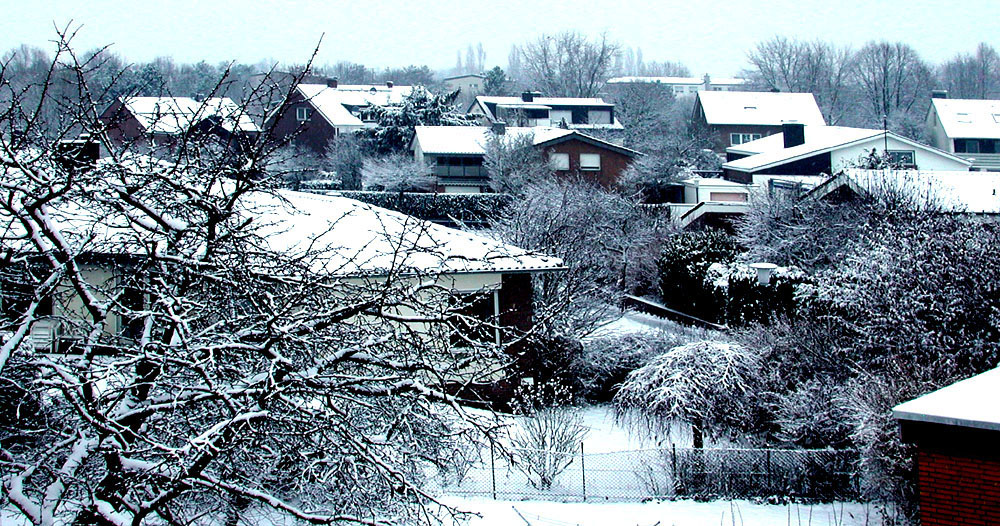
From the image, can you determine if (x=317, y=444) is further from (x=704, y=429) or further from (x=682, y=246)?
(x=682, y=246)

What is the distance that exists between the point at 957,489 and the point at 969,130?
4984cm

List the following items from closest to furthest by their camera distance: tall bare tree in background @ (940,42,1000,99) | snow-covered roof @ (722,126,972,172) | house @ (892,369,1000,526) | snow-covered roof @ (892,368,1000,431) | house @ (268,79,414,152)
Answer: snow-covered roof @ (892,368,1000,431) < house @ (892,369,1000,526) < snow-covered roof @ (722,126,972,172) < house @ (268,79,414,152) < tall bare tree in background @ (940,42,1000,99)

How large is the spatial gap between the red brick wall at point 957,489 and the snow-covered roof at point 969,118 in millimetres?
48831

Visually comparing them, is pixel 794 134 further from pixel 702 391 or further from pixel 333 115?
pixel 702 391

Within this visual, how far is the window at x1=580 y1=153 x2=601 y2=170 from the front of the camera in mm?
41812

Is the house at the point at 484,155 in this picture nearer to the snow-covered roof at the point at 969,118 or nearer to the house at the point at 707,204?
the house at the point at 707,204

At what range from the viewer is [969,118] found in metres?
54.8

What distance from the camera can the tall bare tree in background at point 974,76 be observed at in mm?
100688

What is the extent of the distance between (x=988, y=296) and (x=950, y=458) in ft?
16.5

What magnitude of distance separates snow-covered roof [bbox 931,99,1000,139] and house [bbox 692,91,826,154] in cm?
825

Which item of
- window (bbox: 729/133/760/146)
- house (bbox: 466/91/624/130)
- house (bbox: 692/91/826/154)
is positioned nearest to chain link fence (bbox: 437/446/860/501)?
house (bbox: 466/91/624/130)

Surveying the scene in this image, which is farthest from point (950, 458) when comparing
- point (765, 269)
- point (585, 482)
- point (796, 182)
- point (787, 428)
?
point (796, 182)

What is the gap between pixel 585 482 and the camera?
13289mm

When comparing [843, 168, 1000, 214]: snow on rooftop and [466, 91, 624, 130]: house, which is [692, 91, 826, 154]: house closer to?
[466, 91, 624, 130]: house
